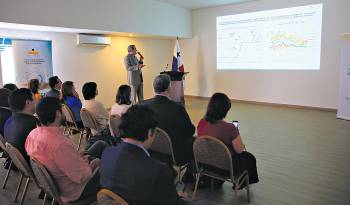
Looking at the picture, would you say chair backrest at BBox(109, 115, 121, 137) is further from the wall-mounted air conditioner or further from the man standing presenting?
the wall-mounted air conditioner

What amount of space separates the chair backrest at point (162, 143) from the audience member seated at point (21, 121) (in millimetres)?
1159

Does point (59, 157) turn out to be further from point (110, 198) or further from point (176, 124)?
point (176, 124)

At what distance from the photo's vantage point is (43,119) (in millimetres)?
2141

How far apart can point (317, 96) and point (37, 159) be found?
721 cm

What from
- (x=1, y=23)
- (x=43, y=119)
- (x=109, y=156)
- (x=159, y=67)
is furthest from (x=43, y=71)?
(x=109, y=156)

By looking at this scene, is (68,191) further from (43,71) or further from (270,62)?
(270,62)

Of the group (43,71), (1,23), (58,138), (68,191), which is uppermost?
(1,23)

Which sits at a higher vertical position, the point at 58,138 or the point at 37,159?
the point at 58,138

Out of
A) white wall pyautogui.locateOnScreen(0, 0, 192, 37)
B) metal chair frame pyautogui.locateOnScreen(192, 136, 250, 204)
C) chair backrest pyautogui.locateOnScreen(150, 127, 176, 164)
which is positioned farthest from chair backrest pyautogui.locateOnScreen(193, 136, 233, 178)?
white wall pyautogui.locateOnScreen(0, 0, 192, 37)

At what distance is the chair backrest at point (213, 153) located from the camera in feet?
7.84

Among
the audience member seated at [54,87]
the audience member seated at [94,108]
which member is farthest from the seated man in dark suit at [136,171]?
the audience member seated at [54,87]

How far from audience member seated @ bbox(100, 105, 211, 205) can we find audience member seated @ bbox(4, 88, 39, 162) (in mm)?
1456

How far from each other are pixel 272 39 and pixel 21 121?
22.9 ft

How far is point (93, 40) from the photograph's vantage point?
24.6ft
